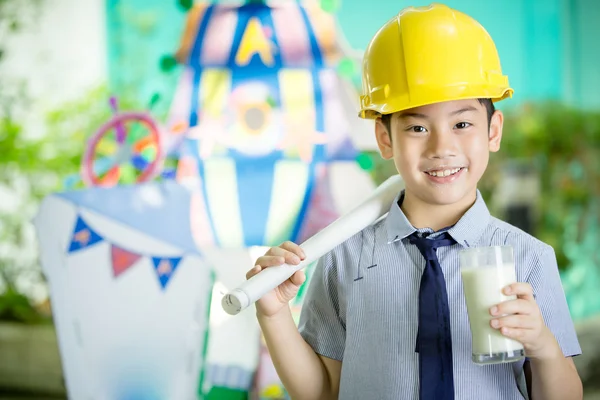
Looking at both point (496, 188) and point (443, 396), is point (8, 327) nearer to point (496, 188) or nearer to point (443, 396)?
point (496, 188)

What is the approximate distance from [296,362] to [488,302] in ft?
1.30

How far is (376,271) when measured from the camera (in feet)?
4.50

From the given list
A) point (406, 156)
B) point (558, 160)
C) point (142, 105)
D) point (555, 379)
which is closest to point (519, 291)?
point (555, 379)

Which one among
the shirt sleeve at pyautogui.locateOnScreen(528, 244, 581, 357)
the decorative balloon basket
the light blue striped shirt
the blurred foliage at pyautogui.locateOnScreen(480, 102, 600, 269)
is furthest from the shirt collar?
the blurred foliage at pyautogui.locateOnScreen(480, 102, 600, 269)

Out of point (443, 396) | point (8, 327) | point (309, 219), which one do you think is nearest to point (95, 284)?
point (309, 219)

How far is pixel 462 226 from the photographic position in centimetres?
135

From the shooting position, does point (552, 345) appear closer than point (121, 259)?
Yes

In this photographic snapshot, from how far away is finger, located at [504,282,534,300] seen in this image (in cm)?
114

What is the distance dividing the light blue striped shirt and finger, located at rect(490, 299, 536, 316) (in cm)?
16

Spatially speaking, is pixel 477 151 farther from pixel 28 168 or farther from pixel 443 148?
pixel 28 168

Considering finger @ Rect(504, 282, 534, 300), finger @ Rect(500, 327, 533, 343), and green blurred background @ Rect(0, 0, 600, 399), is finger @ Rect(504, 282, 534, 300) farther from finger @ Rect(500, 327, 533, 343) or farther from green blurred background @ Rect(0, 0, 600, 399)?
green blurred background @ Rect(0, 0, 600, 399)

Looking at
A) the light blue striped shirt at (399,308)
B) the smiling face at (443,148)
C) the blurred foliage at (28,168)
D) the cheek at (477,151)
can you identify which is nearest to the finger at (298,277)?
the light blue striped shirt at (399,308)

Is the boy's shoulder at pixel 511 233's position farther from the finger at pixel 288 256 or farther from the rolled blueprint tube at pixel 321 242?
the finger at pixel 288 256

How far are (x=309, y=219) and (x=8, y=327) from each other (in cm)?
318
